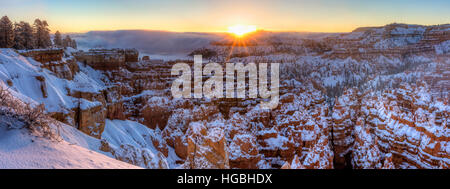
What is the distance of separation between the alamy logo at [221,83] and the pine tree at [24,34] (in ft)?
47.8

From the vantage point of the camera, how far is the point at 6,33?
1786 centimetres

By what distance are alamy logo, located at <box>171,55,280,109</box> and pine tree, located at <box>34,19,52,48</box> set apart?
44.0 ft

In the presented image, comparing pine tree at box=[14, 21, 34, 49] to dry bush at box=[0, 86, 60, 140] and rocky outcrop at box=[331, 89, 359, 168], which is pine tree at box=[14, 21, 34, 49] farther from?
rocky outcrop at box=[331, 89, 359, 168]

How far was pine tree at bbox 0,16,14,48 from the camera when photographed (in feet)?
57.8

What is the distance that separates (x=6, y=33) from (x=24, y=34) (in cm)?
236

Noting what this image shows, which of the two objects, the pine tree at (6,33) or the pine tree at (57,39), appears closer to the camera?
the pine tree at (6,33)

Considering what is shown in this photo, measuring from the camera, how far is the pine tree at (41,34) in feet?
72.0

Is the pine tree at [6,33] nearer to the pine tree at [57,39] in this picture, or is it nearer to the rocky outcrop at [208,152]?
the pine tree at [57,39]

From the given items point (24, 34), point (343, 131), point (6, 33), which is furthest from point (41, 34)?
point (343, 131)

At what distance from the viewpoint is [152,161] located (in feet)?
24.9

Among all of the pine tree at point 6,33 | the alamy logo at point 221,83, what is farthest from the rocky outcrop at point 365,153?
the pine tree at point 6,33

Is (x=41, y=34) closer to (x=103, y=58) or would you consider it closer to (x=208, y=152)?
(x=103, y=58)

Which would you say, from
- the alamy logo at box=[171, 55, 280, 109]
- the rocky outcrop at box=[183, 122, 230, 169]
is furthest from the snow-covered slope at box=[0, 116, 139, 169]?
the alamy logo at box=[171, 55, 280, 109]
